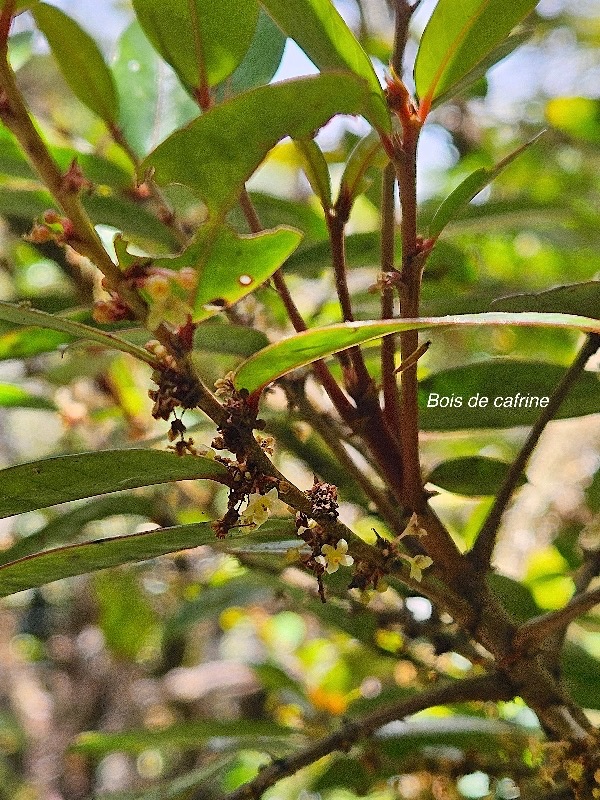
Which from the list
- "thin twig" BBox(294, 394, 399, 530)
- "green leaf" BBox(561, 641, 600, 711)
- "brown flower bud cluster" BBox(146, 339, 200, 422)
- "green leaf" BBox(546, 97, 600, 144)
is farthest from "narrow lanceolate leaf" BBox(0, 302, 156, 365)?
"green leaf" BBox(546, 97, 600, 144)

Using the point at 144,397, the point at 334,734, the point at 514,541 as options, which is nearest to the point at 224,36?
the point at 334,734

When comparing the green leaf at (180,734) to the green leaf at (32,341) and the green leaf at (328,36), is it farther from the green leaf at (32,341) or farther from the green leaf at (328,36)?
the green leaf at (328,36)

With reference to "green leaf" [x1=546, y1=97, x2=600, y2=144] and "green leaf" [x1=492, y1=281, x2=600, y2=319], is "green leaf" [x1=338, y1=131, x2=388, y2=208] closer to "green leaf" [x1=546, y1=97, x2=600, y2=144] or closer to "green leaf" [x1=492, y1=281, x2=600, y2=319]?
"green leaf" [x1=492, y1=281, x2=600, y2=319]

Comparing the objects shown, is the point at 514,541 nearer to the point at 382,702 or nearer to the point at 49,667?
the point at 382,702

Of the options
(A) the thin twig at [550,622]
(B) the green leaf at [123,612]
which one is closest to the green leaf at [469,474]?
(A) the thin twig at [550,622]

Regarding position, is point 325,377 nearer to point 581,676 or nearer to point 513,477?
point 513,477
